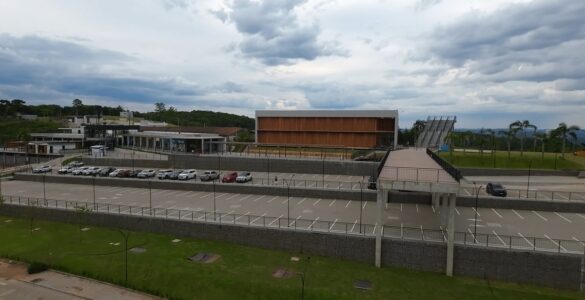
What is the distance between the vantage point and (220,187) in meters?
43.0

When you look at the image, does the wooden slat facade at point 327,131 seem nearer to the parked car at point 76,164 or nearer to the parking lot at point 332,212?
the parked car at point 76,164

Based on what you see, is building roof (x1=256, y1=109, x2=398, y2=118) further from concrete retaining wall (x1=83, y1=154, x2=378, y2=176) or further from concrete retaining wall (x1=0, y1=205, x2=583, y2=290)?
concrete retaining wall (x1=0, y1=205, x2=583, y2=290)

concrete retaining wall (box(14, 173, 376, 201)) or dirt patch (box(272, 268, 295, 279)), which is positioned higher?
concrete retaining wall (box(14, 173, 376, 201))

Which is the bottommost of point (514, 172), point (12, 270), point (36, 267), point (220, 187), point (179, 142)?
point (12, 270)

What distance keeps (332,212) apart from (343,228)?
19.0ft

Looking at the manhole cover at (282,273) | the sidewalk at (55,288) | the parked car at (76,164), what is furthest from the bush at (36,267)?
the parked car at (76,164)

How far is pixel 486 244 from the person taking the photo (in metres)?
23.5

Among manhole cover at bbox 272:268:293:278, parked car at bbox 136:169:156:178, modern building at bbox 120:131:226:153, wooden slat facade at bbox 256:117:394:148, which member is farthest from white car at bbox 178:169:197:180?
wooden slat facade at bbox 256:117:394:148

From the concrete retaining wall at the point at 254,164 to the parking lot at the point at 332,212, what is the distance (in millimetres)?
14645

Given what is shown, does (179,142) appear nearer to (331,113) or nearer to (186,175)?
(186,175)

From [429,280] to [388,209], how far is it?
1230cm

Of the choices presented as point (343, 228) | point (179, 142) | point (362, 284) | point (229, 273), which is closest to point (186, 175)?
point (179, 142)

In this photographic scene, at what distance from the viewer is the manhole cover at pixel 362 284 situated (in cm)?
2134

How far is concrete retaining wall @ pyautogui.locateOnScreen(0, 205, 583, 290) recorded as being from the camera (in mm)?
21859
